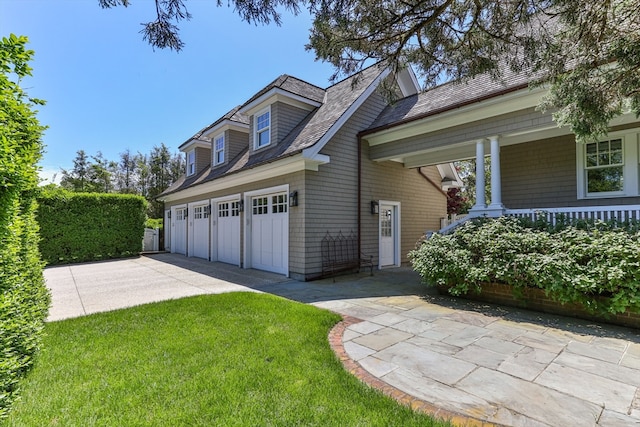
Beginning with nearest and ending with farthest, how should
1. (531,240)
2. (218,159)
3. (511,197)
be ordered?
(531,240)
(511,197)
(218,159)

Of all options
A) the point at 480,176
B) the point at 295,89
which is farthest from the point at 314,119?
the point at 480,176

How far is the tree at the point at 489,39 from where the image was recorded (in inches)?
140

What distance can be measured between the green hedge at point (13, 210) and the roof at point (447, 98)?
5.71 meters

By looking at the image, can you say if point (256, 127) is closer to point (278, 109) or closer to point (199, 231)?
point (278, 109)

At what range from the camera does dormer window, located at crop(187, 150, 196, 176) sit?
51.7 ft

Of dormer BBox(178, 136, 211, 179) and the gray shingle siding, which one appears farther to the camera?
dormer BBox(178, 136, 211, 179)

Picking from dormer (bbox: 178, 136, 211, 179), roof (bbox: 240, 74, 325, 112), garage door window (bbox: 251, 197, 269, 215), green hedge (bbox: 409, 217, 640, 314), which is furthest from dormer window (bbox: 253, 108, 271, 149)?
green hedge (bbox: 409, 217, 640, 314)

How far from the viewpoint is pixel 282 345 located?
363 cm

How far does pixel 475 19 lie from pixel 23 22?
5.77 meters

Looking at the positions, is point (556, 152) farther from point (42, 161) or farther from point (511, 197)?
point (42, 161)

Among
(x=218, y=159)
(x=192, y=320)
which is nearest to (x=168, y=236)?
(x=218, y=159)

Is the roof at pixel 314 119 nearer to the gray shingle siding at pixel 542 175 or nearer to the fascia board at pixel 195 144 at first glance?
the fascia board at pixel 195 144

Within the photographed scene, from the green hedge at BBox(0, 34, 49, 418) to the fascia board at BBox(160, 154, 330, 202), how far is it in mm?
5303

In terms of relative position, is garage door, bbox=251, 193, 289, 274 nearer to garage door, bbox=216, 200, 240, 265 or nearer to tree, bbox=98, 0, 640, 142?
garage door, bbox=216, 200, 240, 265
